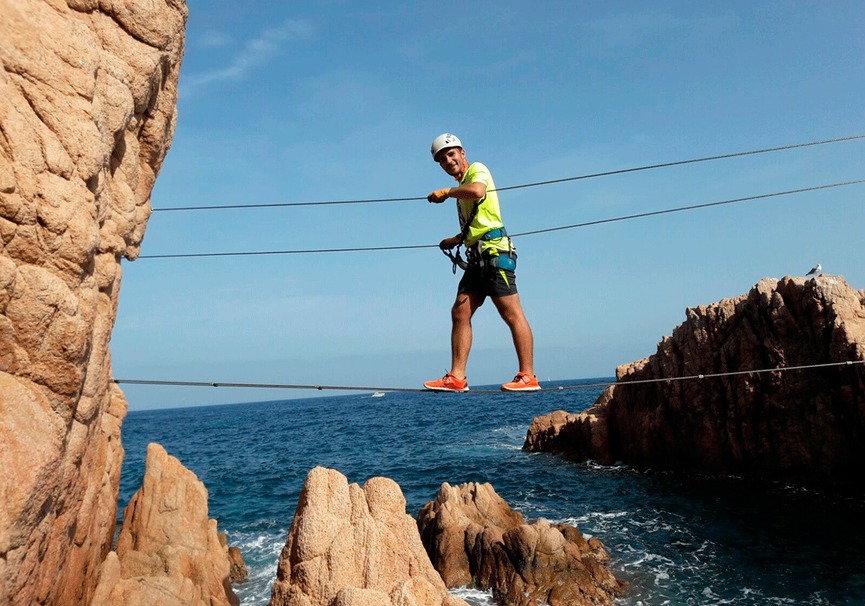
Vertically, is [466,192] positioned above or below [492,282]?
above

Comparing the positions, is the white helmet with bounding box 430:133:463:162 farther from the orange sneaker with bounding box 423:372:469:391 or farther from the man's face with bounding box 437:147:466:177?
the orange sneaker with bounding box 423:372:469:391

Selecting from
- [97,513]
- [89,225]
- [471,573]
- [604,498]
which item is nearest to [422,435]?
[604,498]

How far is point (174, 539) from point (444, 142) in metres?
12.3

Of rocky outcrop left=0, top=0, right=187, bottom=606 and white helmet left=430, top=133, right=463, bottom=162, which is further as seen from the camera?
white helmet left=430, top=133, right=463, bottom=162

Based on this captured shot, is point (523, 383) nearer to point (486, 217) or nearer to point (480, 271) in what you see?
point (480, 271)

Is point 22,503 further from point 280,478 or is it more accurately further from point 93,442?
point 280,478

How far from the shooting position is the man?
8.09 m

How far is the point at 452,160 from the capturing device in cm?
808

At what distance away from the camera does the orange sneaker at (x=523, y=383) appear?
8.20 metres

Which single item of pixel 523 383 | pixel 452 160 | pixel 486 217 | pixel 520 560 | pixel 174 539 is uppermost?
pixel 452 160

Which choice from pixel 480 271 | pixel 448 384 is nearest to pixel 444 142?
pixel 480 271

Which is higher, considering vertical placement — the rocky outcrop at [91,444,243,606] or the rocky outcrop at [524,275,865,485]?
the rocky outcrop at [524,275,865,485]

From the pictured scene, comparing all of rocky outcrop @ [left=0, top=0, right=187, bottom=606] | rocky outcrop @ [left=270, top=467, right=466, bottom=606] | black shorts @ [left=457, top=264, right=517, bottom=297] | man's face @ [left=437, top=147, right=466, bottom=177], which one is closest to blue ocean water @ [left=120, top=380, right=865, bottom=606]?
black shorts @ [left=457, top=264, right=517, bottom=297]

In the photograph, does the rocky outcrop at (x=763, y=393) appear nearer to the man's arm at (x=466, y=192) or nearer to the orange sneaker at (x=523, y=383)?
the orange sneaker at (x=523, y=383)
